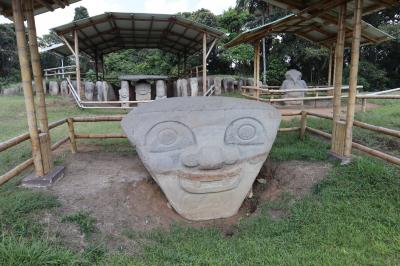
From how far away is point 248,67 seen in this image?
2266 centimetres

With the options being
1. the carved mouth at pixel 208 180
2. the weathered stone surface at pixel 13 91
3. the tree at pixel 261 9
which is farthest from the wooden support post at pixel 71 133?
the tree at pixel 261 9

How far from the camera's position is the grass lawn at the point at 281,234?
2.82 meters

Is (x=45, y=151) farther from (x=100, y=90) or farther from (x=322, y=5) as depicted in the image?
(x=100, y=90)

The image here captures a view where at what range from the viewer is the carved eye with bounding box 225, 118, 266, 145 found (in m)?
3.85

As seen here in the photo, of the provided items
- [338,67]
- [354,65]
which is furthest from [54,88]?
[354,65]

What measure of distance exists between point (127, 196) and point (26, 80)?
2.06 metres

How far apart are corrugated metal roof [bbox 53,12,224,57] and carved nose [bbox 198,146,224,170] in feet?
27.7

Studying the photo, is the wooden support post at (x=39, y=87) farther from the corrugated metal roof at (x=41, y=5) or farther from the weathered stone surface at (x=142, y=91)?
the weathered stone surface at (x=142, y=91)

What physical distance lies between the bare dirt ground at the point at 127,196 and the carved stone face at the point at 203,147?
0.31m

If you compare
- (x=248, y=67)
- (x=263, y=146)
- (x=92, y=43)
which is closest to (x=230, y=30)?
(x=248, y=67)

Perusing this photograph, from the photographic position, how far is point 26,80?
157 inches

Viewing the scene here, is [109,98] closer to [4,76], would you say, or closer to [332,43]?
[332,43]

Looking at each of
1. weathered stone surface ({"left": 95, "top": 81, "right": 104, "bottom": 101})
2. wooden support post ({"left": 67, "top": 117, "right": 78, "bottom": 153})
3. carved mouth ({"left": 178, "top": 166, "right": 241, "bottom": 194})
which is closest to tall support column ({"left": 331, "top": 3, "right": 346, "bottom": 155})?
carved mouth ({"left": 178, "top": 166, "right": 241, "bottom": 194})

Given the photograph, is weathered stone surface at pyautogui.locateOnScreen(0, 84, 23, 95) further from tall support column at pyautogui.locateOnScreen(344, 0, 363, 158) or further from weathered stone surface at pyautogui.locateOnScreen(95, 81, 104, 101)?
tall support column at pyautogui.locateOnScreen(344, 0, 363, 158)
